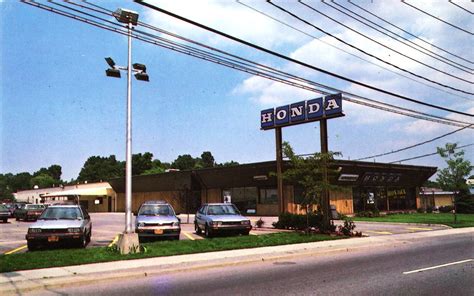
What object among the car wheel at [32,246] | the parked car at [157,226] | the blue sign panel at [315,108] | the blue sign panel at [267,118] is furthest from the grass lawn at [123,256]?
the blue sign panel at [267,118]

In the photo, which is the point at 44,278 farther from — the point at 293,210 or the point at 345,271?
the point at 293,210

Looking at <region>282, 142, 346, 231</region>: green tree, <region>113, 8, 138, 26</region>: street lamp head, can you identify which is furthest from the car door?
<region>113, 8, 138, 26</region>: street lamp head

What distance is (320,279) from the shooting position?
30.3 feet

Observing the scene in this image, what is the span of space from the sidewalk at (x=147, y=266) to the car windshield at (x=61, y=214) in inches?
189

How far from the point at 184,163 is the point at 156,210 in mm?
118620

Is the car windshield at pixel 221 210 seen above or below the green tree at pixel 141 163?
below

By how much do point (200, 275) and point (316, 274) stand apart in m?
2.85

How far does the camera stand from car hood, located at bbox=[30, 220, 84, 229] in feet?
46.1

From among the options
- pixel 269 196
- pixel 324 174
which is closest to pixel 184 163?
pixel 269 196

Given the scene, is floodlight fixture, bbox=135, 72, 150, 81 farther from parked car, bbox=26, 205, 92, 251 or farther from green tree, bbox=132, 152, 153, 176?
green tree, bbox=132, 152, 153, 176

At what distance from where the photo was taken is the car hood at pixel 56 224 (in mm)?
14062

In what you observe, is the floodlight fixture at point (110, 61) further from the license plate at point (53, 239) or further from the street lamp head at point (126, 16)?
the license plate at point (53, 239)

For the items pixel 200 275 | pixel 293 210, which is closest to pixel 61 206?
pixel 200 275

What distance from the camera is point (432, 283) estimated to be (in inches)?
335
